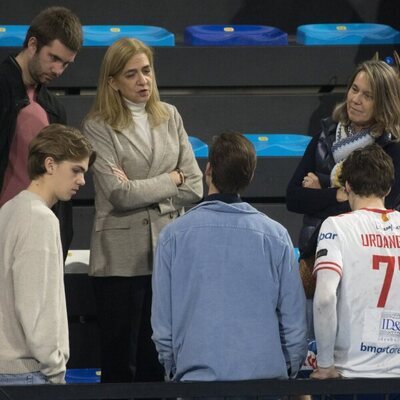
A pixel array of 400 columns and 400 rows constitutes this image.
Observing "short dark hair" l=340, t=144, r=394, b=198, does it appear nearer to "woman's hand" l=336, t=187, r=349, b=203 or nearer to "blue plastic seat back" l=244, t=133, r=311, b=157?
"woman's hand" l=336, t=187, r=349, b=203

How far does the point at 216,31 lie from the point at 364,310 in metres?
3.30

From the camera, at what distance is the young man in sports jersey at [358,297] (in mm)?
3912

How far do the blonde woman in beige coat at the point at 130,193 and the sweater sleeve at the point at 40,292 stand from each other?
42.4 inches

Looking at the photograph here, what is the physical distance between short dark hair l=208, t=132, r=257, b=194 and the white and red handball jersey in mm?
318

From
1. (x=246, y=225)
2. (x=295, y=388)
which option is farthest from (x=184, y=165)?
(x=295, y=388)

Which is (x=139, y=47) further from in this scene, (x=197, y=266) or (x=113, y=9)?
(x=113, y=9)

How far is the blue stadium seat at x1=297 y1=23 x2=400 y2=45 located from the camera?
6934mm

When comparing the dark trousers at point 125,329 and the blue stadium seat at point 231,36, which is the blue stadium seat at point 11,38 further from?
the dark trousers at point 125,329

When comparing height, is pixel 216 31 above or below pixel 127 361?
above

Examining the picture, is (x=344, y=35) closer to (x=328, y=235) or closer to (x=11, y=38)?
(x=11, y=38)

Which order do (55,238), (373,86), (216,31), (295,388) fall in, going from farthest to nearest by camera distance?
(216,31) < (373,86) < (55,238) < (295,388)

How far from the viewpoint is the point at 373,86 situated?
190 inches

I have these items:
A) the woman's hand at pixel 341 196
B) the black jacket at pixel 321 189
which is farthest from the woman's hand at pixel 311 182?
the woman's hand at pixel 341 196

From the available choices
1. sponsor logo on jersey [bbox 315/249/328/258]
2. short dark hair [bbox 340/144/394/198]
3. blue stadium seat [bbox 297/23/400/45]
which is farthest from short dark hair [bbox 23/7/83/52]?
blue stadium seat [bbox 297/23/400/45]
